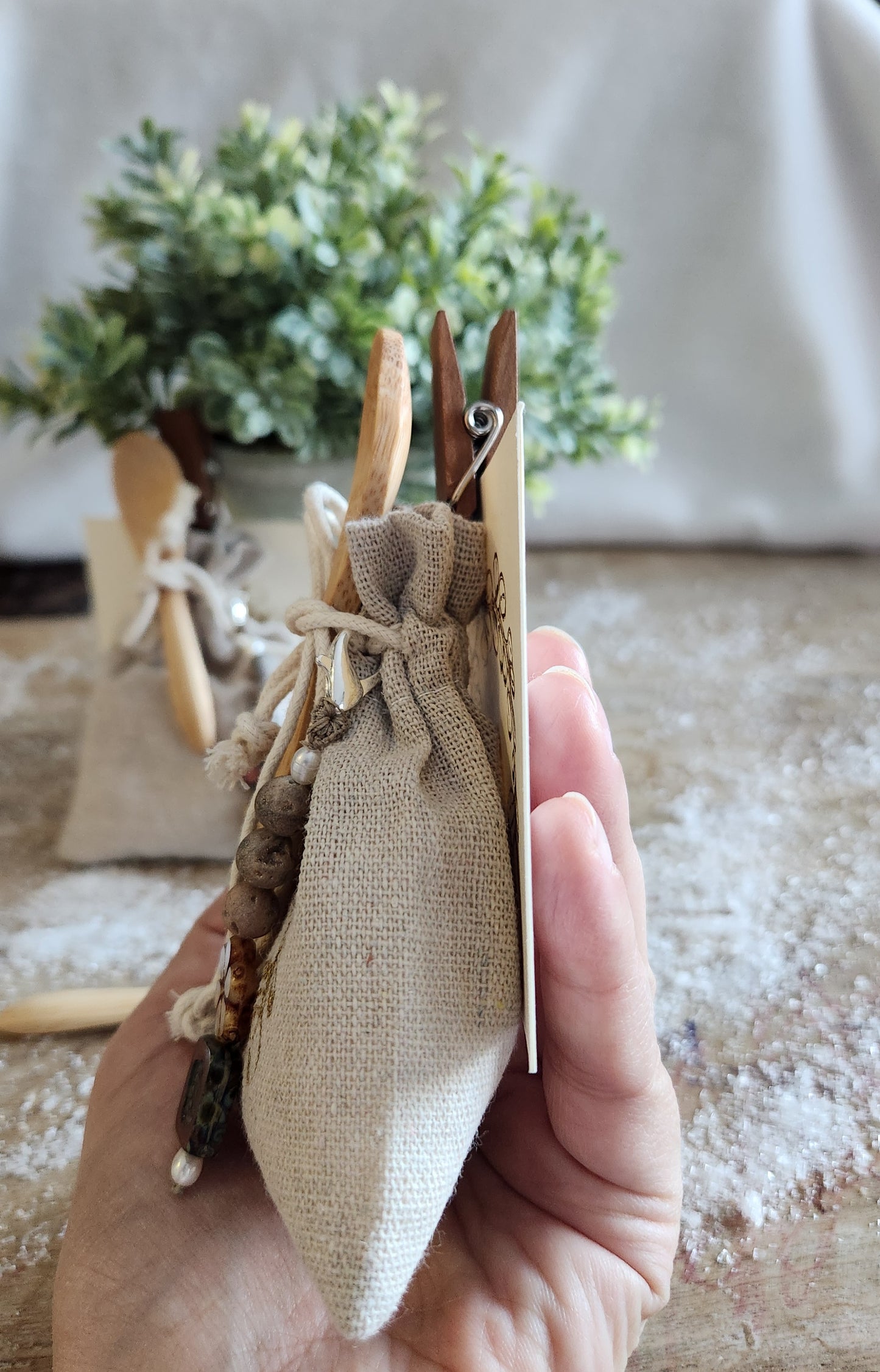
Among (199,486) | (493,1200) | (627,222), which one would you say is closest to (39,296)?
(199,486)

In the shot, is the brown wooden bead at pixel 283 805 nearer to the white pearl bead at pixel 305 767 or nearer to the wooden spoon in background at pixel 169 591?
the white pearl bead at pixel 305 767

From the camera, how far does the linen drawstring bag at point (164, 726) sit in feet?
2.03

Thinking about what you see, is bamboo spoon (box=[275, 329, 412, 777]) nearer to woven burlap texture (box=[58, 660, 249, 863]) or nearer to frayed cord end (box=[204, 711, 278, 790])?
frayed cord end (box=[204, 711, 278, 790])

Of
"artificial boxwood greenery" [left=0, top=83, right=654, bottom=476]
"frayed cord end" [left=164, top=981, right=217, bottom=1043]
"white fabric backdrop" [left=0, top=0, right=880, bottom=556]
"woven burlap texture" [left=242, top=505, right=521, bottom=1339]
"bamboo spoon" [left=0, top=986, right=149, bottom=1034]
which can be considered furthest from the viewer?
"white fabric backdrop" [left=0, top=0, right=880, bottom=556]

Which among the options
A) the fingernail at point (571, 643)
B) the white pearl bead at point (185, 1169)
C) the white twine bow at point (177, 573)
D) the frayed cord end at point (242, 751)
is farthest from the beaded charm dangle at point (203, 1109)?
the white twine bow at point (177, 573)

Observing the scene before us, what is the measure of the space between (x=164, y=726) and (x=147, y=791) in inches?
1.7

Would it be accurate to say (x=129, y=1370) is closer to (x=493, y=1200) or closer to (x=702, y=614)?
(x=493, y=1200)

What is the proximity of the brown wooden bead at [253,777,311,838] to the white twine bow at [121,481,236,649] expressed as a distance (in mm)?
298

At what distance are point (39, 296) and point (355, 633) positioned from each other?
2.57ft

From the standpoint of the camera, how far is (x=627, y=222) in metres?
0.96

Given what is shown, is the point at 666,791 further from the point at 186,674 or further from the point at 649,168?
the point at 649,168

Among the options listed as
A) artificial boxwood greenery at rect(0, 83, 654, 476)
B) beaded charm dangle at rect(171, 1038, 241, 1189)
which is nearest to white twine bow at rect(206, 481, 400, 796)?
beaded charm dangle at rect(171, 1038, 241, 1189)

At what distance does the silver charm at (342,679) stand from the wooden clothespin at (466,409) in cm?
7

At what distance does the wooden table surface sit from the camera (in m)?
0.38
